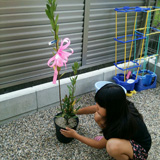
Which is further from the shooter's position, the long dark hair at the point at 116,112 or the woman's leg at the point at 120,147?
the woman's leg at the point at 120,147

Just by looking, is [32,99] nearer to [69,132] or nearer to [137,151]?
[69,132]

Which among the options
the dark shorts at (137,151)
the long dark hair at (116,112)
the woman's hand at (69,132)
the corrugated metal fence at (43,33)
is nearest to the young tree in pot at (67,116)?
the woman's hand at (69,132)

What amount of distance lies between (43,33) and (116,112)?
1.45m

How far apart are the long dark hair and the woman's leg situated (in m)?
0.04

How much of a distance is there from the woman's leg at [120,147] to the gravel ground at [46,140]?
36cm

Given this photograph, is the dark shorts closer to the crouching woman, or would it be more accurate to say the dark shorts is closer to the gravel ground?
the crouching woman

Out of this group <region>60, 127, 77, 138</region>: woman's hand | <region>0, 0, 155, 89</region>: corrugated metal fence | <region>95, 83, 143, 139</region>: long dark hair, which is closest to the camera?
<region>95, 83, 143, 139</region>: long dark hair

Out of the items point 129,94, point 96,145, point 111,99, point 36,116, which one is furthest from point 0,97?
point 129,94

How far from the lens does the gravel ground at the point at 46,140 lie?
6.13ft

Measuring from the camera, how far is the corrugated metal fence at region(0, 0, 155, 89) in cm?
213

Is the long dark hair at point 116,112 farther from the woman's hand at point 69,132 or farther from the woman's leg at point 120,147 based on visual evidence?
the woman's hand at point 69,132

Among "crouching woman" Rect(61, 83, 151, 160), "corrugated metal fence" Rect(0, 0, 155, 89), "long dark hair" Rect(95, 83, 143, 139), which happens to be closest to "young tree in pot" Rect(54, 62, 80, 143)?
"crouching woman" Rect(61, 83, 151, 160)

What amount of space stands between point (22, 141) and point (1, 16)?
135 centimetres

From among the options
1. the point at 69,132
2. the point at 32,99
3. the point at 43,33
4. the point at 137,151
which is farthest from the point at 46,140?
the point at 43,33
